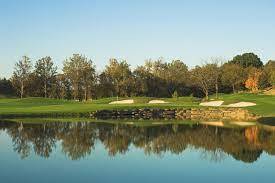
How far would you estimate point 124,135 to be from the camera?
3094cm

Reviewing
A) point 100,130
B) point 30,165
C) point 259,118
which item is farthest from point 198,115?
point 30,165

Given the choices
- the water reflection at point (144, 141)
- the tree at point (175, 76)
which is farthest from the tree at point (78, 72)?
the water reflection at point (144, 141)

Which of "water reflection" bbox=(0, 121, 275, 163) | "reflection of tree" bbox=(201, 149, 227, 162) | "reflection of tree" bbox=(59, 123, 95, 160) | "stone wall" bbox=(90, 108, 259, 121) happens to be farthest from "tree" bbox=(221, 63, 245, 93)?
"reflection of tree" bbox=(201, 149, 227, 162)

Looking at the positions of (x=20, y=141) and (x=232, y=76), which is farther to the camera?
(x=232, y=76)

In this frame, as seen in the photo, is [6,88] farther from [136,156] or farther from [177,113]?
[136,156]

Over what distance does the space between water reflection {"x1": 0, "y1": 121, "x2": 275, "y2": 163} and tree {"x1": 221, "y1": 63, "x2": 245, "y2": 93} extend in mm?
81530

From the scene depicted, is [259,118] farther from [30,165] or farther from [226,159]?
[30,165]

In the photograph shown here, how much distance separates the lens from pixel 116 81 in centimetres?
10581

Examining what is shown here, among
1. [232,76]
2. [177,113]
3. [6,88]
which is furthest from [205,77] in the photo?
[6,88]

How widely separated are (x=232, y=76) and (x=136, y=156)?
96.2 metres

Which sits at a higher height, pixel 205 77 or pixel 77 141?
pixel 205 77

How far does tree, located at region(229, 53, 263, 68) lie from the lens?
140 m

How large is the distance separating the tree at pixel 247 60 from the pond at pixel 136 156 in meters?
110

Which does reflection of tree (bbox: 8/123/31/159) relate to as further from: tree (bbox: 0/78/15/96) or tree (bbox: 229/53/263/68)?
tree (bbox: 229/53/263/68)
